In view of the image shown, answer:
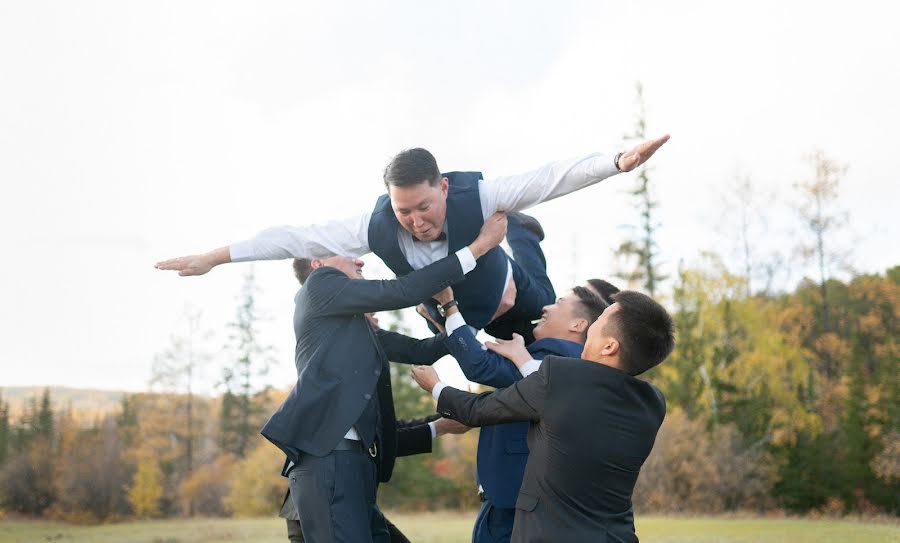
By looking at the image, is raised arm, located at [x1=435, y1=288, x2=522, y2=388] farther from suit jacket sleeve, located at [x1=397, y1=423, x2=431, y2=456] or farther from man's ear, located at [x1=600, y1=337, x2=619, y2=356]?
suit jacket sleeve, located at [x1=397, y1=423, x2=431, y2=456]

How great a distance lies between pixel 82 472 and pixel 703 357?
20689 mm

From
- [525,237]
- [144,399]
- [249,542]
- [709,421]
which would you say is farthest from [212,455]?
[525,237]

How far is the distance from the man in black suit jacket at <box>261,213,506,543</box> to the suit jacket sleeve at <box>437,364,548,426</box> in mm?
546

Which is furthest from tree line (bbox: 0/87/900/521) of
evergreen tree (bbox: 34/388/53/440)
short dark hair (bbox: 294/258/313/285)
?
short dark hair (bbox: 294/258/313/285)

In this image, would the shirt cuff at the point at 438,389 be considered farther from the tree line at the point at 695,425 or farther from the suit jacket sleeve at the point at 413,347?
the tree line at the point at 695,425

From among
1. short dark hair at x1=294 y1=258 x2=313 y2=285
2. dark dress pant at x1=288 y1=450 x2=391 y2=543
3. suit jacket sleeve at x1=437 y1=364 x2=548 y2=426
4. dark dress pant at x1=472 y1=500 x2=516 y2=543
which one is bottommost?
dark dress pant at x1=472 y1=500 x2=516 y2=543

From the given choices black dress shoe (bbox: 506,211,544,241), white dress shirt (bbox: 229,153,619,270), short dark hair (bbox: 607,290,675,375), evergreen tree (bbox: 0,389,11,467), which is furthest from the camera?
evergreen tree (bbox: 0,389,11,467)

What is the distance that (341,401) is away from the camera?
13.7ft

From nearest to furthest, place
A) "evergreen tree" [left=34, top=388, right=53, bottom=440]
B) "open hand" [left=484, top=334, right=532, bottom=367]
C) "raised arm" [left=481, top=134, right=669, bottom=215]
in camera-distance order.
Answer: "raised arm" [left=481, top=134, right=669, bottom=215] < "open hand" [left=484, top=334, right=532, bottom=367] < "evergreen tree" [left=34, top=388, right=53, bottom=440]

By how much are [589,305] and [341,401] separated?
1.52 m

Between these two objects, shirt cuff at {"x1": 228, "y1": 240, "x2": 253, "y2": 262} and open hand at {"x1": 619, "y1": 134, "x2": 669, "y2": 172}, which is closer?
open hand at {"x1": 619, "y1": 134, "x2": 669, "y2": 172}

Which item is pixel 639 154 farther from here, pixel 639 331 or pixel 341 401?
pixel 341 401

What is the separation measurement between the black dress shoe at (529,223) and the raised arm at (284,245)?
149 cm

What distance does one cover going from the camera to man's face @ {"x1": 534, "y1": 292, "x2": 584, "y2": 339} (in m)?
4.78
